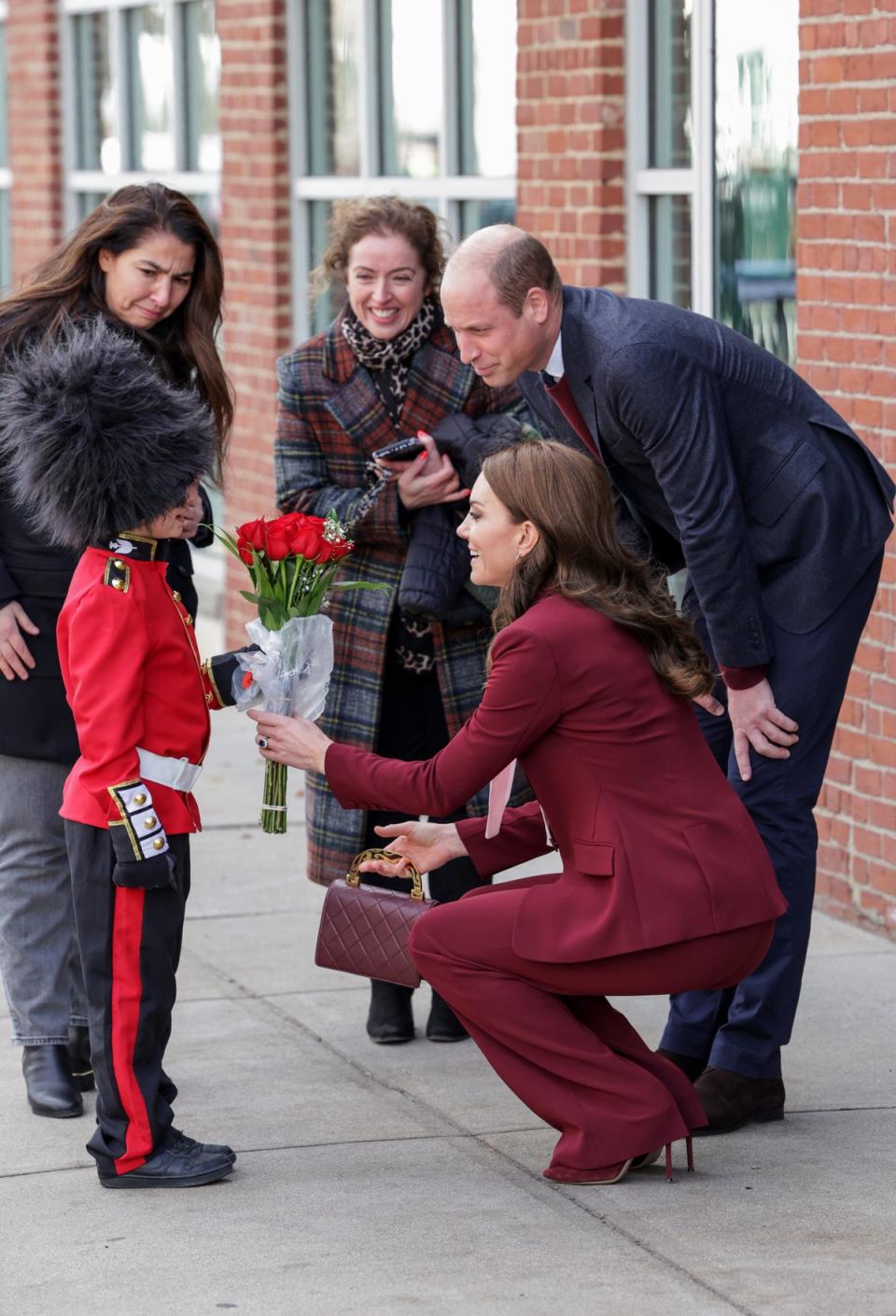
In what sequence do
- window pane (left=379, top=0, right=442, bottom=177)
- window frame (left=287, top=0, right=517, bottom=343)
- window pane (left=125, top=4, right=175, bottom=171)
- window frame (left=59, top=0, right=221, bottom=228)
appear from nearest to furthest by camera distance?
1. window frame (left=287, top=0, right=517, bottom=343)
2. window pane (left=379, top=0, right=442, bottom=177)
3. window frame (left=59, top=0, right=221, bottom=228)
4. window pane (left=125, top=4, right=175, bottom=171)

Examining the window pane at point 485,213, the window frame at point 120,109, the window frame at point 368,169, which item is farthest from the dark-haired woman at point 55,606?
the window frame at point 120,109

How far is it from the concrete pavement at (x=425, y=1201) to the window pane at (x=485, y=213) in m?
3.62

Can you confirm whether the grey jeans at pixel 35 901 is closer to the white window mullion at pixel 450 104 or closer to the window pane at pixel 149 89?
the white window mullion at pixel 450 104

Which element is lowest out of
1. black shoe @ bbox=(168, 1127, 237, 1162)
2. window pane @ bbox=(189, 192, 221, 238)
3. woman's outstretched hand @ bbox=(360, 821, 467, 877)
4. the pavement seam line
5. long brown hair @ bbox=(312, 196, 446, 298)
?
the pavement seam line

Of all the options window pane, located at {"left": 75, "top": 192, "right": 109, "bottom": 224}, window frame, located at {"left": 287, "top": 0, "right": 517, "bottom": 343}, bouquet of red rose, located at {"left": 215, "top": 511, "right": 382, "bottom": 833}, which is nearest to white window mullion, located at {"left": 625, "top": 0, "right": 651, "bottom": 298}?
window frame, located at {"left": 287, "top": 0, "right": 517, "bottom": 343}

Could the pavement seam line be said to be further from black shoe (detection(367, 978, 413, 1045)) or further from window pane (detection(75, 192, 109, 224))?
window pane (detection(75, 192, 109, 224))

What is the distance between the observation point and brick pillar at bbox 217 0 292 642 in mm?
9953

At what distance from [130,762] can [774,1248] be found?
151 centimetres

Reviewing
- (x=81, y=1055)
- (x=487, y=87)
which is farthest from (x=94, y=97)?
(x=81, y=1055)

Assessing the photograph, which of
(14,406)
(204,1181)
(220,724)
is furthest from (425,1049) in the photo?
(220,724)

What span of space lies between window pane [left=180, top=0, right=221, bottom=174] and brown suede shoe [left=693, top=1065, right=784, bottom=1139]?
7.25 m

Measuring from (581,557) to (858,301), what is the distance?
2.30 m

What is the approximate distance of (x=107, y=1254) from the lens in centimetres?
407

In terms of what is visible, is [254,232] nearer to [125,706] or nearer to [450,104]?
[450,104]
